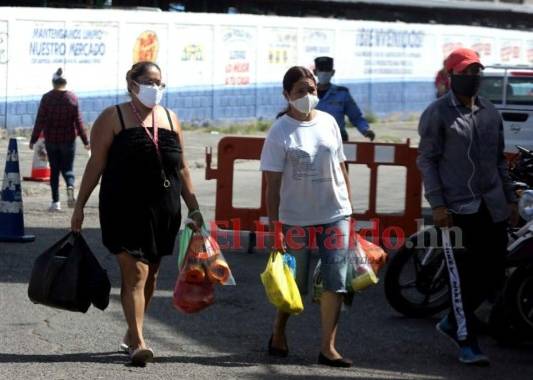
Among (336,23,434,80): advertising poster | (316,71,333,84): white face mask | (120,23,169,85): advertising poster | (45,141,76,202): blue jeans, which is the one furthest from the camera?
(336,23,434,80): advertising poster

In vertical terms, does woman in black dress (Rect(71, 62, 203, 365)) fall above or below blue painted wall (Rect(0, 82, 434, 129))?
above

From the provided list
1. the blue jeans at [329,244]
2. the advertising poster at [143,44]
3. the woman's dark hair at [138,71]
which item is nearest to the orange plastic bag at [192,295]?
the blue jeans at [329,244]

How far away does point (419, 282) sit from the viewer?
919cm

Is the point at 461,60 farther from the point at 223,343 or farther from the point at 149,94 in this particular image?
the point at 223,343

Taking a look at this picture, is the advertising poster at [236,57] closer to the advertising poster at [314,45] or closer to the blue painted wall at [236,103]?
the blue painted wall at [236,103]

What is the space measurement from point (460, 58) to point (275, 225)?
4.61 ft

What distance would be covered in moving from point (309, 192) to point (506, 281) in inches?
62.7

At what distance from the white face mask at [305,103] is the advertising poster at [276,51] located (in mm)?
22963

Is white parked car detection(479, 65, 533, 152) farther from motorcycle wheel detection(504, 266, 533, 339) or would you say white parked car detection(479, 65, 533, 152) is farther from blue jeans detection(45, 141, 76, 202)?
motorcycle wheel detection(504, 266, 533, 339)

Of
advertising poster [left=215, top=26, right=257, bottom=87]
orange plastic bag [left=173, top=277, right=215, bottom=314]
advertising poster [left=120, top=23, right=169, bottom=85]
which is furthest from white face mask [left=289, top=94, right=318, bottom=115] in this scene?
advertising poster [left=215, top=26, right=257, bottom=87]

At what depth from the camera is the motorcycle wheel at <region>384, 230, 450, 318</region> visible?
30.1 ft

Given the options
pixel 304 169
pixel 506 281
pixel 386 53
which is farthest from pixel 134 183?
pixel 386 53

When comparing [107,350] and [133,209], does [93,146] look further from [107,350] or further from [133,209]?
[107,350]

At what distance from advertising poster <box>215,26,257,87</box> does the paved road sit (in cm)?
1885
